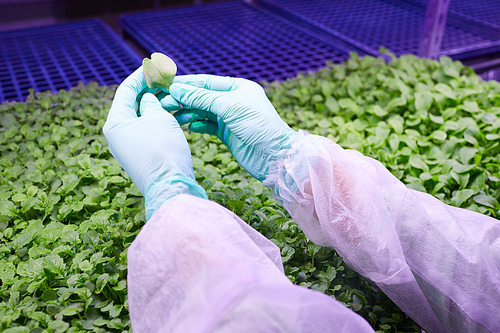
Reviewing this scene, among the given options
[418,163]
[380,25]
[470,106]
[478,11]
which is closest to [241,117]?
[418,163]

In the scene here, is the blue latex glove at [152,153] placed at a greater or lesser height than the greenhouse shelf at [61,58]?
greater

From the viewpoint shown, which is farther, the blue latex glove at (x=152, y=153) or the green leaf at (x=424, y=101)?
the green leaf at (x=424, y=101)

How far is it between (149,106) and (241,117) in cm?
25

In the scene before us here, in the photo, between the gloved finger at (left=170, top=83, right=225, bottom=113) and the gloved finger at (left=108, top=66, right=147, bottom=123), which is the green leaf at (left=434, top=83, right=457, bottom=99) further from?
the gloved finger at (left=108, top=66, right=147, bottom=123)

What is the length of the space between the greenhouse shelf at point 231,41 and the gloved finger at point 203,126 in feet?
2.45

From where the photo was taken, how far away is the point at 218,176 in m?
1.17

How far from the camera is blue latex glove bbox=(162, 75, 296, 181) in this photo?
0.96 metres

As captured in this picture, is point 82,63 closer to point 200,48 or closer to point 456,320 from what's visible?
point 200,48

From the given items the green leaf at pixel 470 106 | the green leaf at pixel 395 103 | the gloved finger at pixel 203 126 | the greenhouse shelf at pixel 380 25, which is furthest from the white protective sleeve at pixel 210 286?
the greenhouse shelf at pixel 380 25

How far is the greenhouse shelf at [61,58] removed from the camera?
1.74m

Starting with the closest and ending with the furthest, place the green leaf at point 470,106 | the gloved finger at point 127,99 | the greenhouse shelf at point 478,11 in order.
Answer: the gloved finger at point 127,99
the green leaf at point 470,106
the greenhouse shelf at point 478,11

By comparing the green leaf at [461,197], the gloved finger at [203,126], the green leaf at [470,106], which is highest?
the gloved finger at [203,126]

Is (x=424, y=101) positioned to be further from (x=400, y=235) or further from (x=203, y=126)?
(x=203, y=126)

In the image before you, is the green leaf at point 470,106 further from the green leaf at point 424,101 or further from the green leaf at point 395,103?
the green leaf at point 395,103
